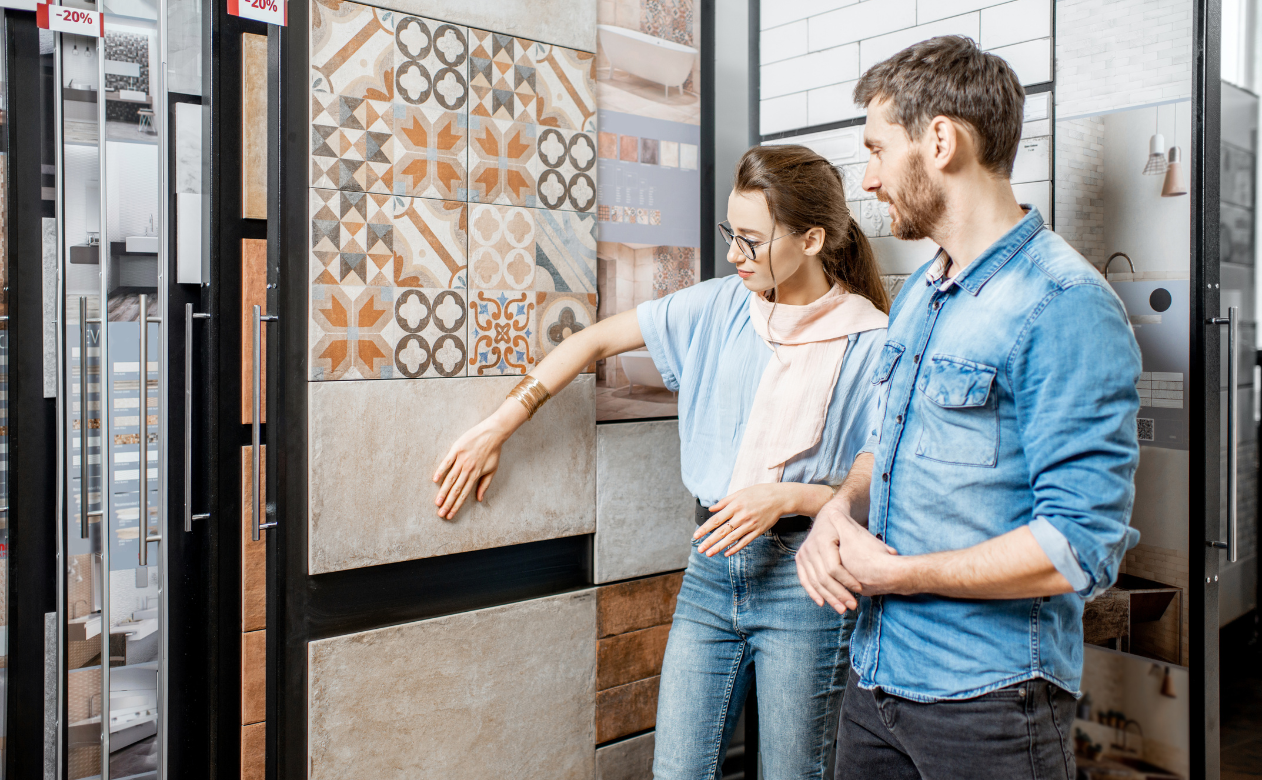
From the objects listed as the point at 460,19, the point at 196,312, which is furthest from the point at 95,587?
the point at 460,19

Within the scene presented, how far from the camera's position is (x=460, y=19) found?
187 cm

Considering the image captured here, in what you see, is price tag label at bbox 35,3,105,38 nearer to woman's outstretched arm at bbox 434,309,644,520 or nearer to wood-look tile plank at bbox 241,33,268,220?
wood-look tile plank at bbox 241,33,268,220

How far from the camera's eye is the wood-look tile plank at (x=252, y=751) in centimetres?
207

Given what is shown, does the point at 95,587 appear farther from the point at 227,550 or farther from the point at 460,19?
the point at 460,19

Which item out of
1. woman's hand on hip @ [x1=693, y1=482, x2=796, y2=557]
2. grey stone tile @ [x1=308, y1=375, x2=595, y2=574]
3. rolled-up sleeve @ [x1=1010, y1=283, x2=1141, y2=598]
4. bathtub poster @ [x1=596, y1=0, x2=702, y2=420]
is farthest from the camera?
bathtub poster @ [x1=596, y1=0, x2=702, y2=420]

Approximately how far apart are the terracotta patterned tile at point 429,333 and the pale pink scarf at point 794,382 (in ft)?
2.27

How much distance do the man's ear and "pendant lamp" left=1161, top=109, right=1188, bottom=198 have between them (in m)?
0.84

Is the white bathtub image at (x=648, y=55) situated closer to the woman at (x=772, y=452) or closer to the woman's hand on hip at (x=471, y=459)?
the woman at (x=772, y=452)

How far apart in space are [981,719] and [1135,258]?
1119 mm

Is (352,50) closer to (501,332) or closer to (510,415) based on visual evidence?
(501,332)

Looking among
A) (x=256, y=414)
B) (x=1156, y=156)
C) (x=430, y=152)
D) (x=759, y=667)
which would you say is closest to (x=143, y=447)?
(x=256, y=414)

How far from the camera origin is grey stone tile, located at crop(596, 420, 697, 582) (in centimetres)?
218

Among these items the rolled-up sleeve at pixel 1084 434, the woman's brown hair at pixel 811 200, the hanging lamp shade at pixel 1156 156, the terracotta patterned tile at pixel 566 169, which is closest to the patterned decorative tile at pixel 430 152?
the terracotta patterned tile at pixel 566 169

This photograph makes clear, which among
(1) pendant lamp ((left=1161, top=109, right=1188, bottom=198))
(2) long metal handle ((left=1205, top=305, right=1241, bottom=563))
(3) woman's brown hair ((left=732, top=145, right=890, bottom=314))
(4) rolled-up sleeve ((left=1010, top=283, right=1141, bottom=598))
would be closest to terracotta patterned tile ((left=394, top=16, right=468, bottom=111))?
(3) woman's brown hair ((left=732, top=145, right=890, bottom=314))
